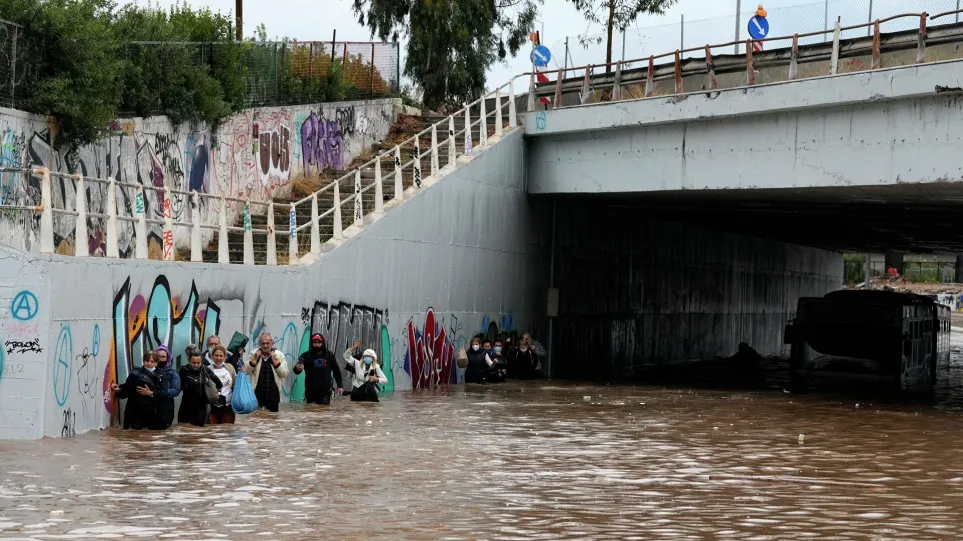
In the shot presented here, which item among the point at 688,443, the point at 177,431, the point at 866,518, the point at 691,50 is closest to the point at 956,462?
the point at 688,443

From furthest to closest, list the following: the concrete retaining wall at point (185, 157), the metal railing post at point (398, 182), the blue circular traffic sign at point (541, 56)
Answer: the blue circular traffic sign at point (541, 56) → the metal railing post at point (398, 182) → the concrete retaining wall at point (185, 157)

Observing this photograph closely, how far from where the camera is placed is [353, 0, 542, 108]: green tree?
3928 centimetres

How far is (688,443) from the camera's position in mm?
17969

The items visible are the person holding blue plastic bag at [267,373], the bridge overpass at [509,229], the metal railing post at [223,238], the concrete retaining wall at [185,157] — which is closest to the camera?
the bridge overpass at [509,229]

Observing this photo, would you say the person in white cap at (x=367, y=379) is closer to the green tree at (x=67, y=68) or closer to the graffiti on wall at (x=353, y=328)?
the graffiti on wall at (x=353, y=328)

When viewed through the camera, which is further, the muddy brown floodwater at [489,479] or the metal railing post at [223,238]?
the metal railing post at [223,238]

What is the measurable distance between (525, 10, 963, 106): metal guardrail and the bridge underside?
8.12 ft

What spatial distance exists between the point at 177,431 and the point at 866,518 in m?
9.57

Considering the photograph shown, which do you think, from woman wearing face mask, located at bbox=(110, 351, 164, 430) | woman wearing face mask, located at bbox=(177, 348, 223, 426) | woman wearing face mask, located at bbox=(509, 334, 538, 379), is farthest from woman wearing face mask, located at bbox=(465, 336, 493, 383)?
woman wearing face mask, located at bbox=(110, 351, 164, 430)

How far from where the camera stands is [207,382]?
718 inches

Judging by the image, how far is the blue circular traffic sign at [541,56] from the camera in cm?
3346

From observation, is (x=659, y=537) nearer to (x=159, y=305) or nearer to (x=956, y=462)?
(x=956, y=462)

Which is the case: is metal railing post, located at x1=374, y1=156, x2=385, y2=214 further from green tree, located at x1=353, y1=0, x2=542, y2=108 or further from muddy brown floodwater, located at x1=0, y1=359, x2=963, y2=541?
green tree, located at x1=353, y1=0, x2=542, y2=108

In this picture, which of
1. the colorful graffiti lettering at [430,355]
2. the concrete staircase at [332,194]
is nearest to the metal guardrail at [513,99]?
the concrete staircase at [332,194]
